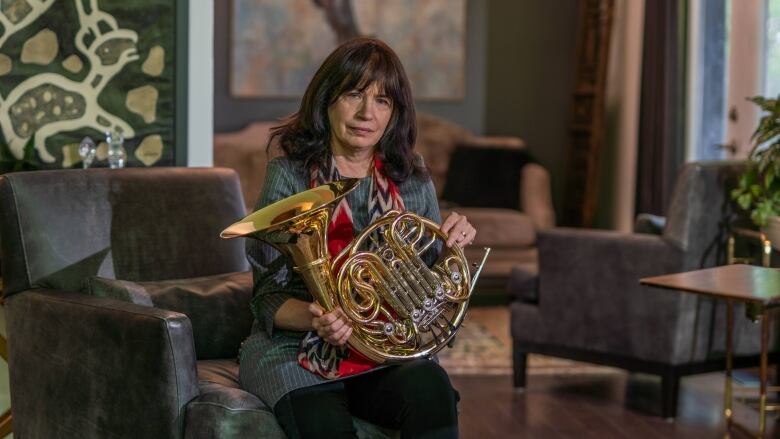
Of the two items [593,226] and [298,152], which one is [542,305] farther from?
[593,226]

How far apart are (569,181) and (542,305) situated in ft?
11.6

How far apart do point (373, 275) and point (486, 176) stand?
5155mm

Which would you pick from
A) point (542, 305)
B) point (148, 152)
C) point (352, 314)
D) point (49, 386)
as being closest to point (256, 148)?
point (542, 305)

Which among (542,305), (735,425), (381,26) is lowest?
(735,425)

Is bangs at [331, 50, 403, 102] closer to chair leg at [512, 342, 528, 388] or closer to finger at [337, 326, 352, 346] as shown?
finger at [337, 326, 352, 346]

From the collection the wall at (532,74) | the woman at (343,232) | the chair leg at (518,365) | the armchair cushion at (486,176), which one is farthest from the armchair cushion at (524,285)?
the wall at (532,74)

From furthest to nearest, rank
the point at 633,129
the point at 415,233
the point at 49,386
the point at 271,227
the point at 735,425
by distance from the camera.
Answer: the point at 633,129 < the point at 735,425 < the point at 49,386 < the point at 415,233 < the point at 271,227

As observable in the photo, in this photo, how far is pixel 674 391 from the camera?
4.21 m

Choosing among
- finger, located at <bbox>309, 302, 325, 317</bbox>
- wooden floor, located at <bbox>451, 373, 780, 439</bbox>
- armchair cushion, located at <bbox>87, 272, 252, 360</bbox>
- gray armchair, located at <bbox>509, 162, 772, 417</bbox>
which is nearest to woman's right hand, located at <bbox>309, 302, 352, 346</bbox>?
finger, located at <bbox>309, 302, 325, 317</bbox>

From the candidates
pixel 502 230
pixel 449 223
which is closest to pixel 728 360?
pixel 449 223

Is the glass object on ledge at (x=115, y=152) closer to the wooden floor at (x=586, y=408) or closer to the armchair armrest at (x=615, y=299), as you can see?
the wooden floor at (x=586, y=408)

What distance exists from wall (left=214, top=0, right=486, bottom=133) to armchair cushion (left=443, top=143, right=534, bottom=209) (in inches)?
15.6

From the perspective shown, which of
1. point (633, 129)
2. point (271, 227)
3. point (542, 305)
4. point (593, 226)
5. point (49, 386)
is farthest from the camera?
point (593, 226)

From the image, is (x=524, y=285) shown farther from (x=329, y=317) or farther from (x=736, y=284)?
(x=329, y=317)
